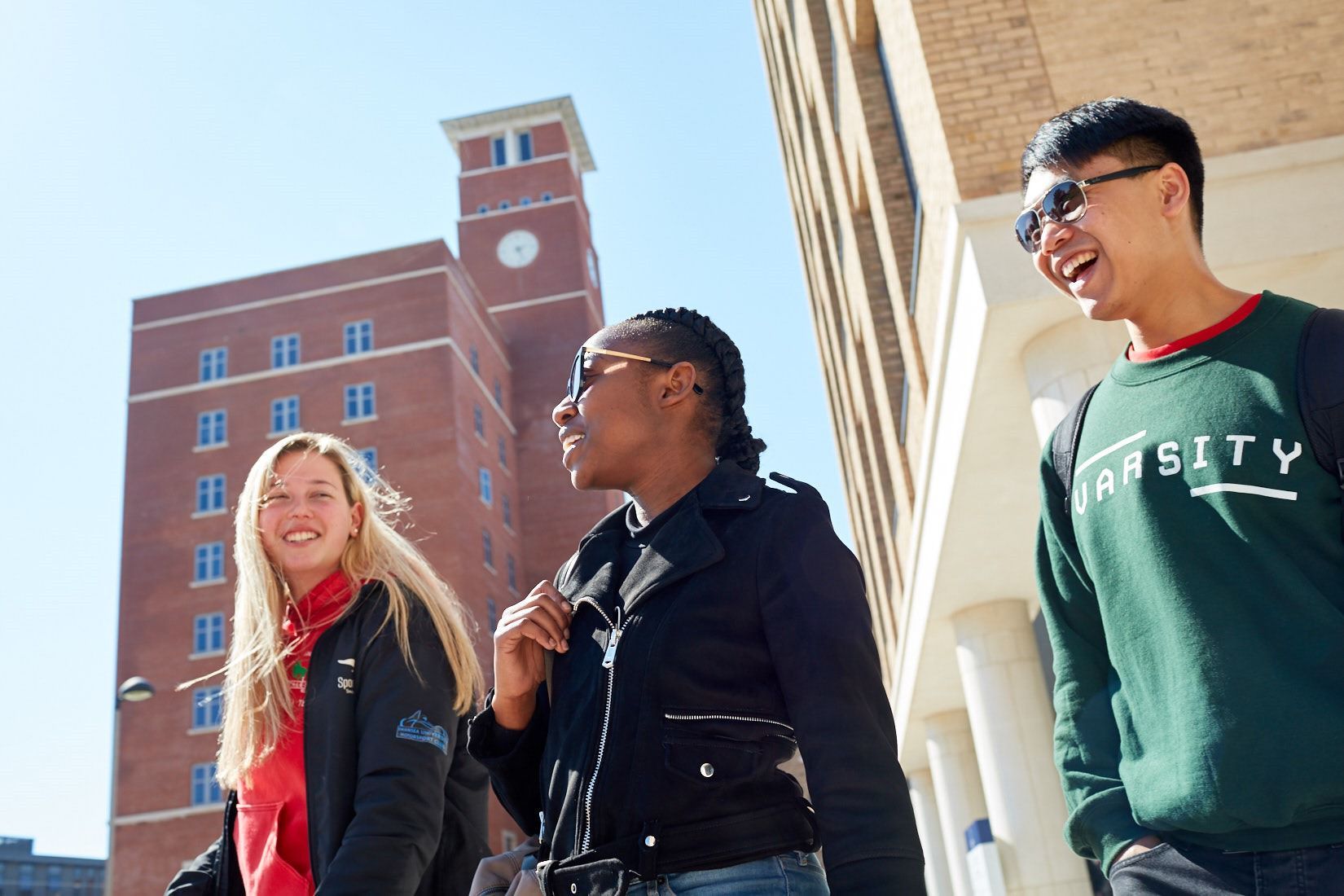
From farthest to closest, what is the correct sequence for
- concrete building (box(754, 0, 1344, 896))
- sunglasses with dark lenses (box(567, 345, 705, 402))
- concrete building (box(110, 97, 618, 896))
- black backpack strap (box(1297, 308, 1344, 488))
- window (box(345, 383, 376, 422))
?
1. window (box(345, 383, 376, 422))
2. concrete building (box(110, 97, 618, 896))
3. concrete building (box(754, 0, 1344, 896))
4. sunglasses with dark lenses (box(567, 345, 705, 402))
5. black backpack strap (box(1297, 308, 1344, 488))

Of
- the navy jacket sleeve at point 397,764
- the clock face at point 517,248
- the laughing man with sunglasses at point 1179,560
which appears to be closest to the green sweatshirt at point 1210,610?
the laughing man with sunglasses at point 1179,560

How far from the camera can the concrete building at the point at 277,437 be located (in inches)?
1683

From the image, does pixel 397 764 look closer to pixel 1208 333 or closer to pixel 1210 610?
pixel 1210 610

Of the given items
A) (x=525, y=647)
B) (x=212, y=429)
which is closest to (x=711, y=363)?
(x=525, y=647)

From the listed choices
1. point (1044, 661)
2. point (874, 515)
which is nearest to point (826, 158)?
point (874, 515)

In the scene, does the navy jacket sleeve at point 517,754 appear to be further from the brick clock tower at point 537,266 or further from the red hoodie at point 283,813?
the brick clock tower at point 537,266

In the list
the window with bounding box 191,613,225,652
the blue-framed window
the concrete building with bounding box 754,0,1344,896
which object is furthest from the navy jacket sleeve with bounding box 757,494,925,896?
the blue-framed window

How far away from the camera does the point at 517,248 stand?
6134 cm

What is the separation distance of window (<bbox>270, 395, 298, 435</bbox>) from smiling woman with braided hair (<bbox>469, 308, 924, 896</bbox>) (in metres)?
46.2

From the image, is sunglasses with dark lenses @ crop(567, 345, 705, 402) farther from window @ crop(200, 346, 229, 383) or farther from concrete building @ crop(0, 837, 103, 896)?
concrete building @ crop(0, 837, 103, 896)

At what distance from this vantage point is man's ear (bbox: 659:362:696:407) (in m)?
3.13

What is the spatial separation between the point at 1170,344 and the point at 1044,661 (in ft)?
52.1

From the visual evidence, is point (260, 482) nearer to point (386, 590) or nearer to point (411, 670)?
point (386, 590)

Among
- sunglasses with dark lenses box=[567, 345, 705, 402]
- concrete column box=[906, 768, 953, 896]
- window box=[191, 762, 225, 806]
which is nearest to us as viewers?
sunglasses with dark lenses box=[567, 345, 705, 402]
